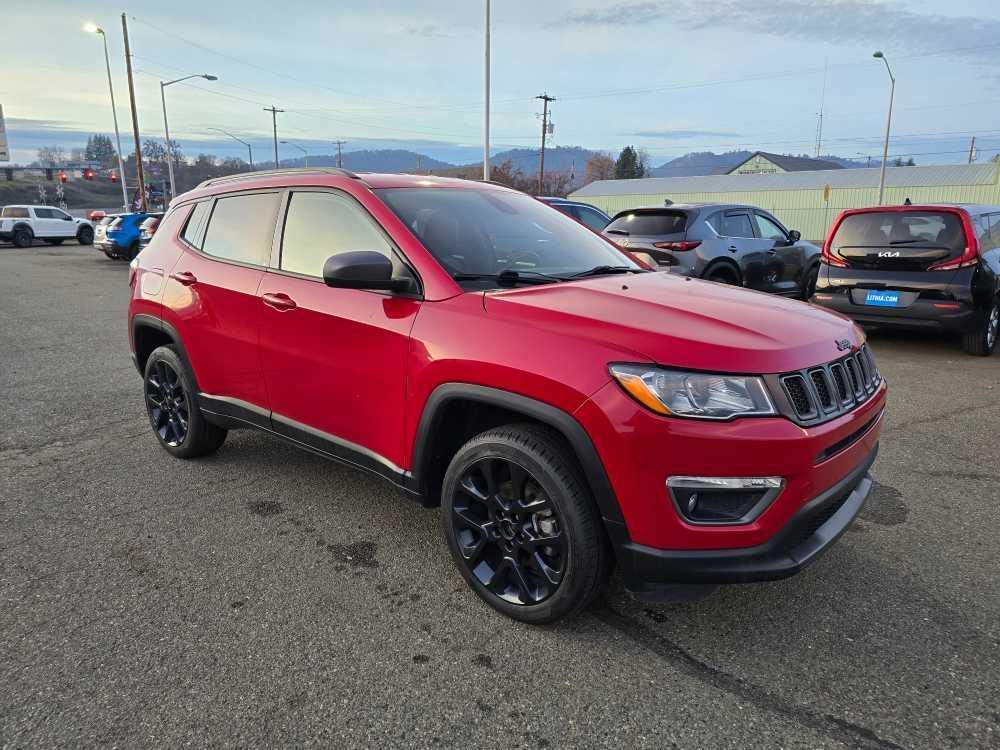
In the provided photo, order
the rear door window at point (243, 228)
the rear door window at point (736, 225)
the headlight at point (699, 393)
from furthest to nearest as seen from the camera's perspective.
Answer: the rear door window at point (736, 225) < the rear door window at point (243, 228) < the headlight at point (699, 393)

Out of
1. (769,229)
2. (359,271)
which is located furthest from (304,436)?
(769,229)

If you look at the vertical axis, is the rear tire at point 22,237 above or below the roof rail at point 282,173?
below

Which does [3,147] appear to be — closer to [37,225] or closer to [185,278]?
[37,225]

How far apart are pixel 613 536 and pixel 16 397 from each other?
5939 millimetres

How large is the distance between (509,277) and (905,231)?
20.4ft

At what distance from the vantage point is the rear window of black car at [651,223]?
30.0 feet

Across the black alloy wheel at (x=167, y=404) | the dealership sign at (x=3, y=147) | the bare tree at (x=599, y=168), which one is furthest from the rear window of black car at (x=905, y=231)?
the bare tree at (x=599, y=168)

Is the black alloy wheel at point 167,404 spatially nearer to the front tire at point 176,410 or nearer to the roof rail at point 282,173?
the front tire at point 176,410

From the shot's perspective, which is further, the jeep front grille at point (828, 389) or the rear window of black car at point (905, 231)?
the rear window of black car at point (905, 231)

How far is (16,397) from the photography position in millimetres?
6086

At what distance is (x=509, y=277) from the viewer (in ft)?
10.1

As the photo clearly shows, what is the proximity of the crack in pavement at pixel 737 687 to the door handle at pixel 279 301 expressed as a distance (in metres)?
2.01

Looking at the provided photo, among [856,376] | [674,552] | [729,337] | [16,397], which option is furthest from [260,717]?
[16,397]

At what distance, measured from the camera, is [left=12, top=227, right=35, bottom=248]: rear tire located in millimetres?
28864
